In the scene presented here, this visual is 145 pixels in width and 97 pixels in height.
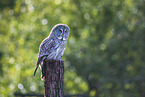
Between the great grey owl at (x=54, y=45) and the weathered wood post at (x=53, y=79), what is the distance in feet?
3.16

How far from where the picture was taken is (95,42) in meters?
17.0

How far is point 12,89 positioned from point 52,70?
564 centimetres

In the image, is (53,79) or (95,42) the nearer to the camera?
(53,79)

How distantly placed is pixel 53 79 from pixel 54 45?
1.50 metres

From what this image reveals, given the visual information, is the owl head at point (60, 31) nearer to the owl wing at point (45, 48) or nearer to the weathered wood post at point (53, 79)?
the owl wing at point (45, 48)

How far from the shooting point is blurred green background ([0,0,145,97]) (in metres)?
15.7

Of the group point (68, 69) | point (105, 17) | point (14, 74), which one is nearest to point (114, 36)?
point (105, 17)

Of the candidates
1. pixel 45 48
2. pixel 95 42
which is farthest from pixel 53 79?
pixel 95 42

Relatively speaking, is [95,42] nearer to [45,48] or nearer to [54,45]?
[54,45]

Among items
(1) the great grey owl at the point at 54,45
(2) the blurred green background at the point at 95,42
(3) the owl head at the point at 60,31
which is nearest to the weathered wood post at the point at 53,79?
(1) the great grey owl at the point at 54,45

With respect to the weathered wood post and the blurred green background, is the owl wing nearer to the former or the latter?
the weathered wood post

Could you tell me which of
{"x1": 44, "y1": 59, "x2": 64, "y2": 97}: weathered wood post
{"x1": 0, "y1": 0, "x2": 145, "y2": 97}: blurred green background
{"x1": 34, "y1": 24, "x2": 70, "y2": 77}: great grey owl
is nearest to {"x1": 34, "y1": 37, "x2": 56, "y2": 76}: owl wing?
{"x1": 34, "y1": 24, "x2": 70, "y2": 77}: great grey owl

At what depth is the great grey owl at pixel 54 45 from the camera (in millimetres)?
6055

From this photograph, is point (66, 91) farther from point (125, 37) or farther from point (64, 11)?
point (64, 11)
